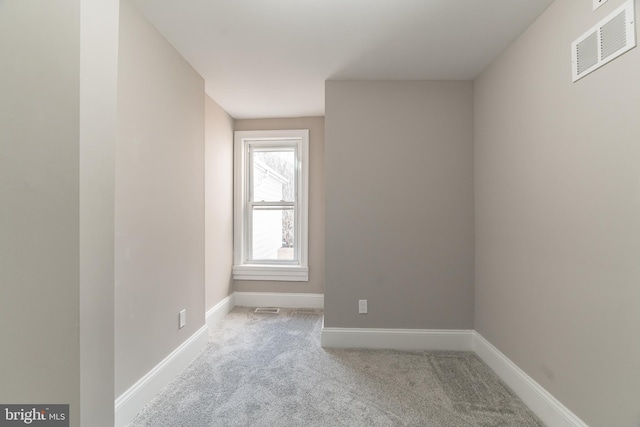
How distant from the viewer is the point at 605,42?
4.65ft

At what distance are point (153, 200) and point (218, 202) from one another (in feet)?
4.86

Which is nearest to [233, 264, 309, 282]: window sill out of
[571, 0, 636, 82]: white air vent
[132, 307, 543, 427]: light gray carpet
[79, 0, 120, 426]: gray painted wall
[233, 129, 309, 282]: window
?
[233, 129, 309, 282]: window

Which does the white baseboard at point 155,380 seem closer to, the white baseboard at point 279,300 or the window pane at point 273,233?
the white baseboard at point 279,300

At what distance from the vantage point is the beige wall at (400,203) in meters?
2.77

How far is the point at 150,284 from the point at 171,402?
2.52 ft

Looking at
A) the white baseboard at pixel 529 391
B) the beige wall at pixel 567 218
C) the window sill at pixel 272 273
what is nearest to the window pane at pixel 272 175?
the window sill at pixel 272 273

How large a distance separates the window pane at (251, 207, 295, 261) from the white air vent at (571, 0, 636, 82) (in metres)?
3.12

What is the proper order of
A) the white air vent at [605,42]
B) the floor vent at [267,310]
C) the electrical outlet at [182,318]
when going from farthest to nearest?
the floor vent at [267,310], the electrical outlet at [182,318], the white air vent at [605,42]

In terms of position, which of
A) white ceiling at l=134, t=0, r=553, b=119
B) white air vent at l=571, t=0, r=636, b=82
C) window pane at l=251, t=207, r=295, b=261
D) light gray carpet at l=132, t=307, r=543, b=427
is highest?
white ceiling at l=134, t=0, r=553, b=119

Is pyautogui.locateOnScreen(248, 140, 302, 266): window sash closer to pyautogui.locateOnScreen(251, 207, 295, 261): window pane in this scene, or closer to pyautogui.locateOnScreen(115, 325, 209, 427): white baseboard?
pyautogui.locateOnScreen(251, 207, 295, 261): window pane

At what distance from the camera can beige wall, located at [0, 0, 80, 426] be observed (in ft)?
3.12

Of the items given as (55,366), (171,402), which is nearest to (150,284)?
(171,402)

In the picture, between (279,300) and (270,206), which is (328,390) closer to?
(279,300)

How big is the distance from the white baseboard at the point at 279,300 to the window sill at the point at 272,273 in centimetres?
20
